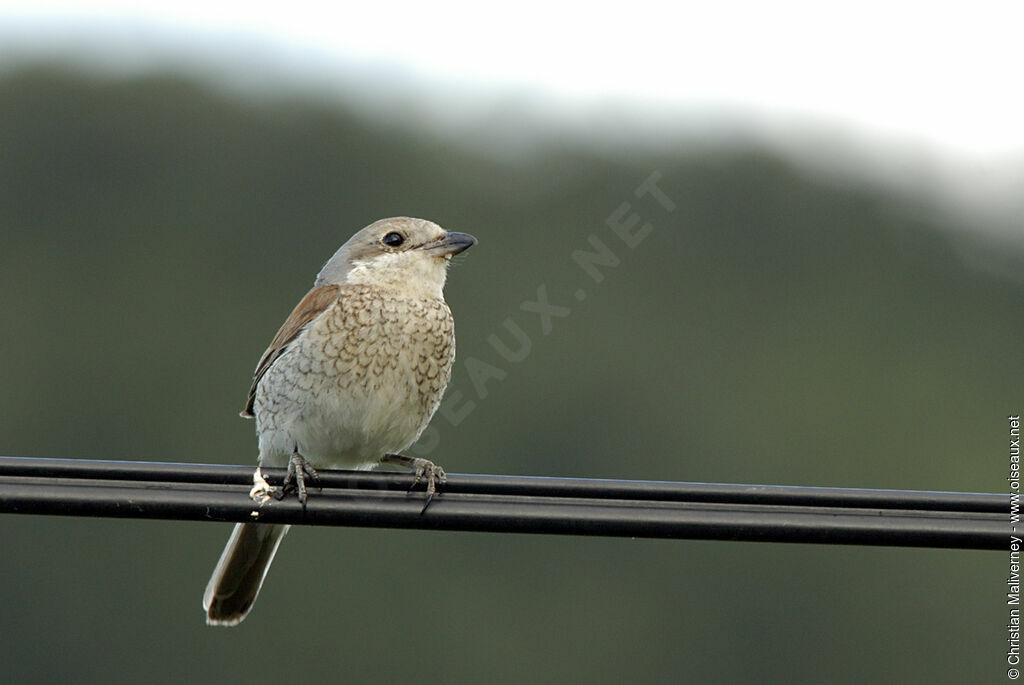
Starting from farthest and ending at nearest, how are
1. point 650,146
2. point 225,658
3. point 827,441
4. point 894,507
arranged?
point 650,146
point 827,441
point 225,658
point 894,507

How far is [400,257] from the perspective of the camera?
6.40m

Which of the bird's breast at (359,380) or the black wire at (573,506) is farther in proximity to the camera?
the bird's breast at (359,380)

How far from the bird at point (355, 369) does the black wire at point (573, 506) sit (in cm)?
199

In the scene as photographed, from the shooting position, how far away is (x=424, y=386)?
605 cm

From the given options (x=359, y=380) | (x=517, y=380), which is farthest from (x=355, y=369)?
(x=517, y=380)

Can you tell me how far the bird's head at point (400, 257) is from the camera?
630 cm

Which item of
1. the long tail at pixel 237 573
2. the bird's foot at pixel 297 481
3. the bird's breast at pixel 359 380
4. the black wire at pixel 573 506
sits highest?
the bird's breast at pixel 359 380

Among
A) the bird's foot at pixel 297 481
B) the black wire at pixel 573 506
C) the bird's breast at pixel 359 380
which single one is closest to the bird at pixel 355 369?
the bird's breast at pixel 359 380

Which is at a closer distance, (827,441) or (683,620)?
(683,620)

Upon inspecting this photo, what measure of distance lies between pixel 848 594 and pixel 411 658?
36.2 feet

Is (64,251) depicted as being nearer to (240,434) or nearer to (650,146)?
(240,434)

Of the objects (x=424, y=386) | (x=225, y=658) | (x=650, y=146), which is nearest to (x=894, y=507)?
(x=424, y=386)

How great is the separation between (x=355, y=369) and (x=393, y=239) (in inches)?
31.8

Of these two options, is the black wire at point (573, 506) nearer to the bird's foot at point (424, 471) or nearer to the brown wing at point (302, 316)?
the bird's foot at point (424, 471)
